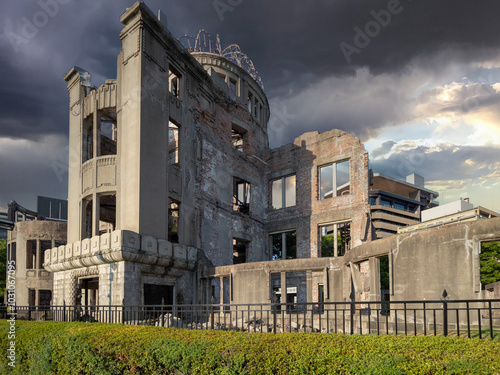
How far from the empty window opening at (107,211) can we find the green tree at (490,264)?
3060cm

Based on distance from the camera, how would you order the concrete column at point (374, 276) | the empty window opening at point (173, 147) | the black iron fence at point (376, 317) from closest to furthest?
the black iron fence at point (376, 317) < the concrete column at point (374, 276) < the empty window opening at point (173, 147)

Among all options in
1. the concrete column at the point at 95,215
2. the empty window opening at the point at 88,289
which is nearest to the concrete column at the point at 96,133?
the concrete column at the point at 95,215

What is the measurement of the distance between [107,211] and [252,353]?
22361 millimetres

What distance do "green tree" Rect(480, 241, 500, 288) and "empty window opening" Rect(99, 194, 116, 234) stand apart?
30597mm

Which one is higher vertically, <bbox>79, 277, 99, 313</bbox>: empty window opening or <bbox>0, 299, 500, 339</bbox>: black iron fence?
<bbox>0, 299, 500, 339</bbox>: black iron fence

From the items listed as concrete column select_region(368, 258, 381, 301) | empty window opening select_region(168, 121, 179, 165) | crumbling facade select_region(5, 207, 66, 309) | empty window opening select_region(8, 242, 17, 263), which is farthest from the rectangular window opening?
concrete column select_region(368, 258, 381, 301)

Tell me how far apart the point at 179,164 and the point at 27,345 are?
47.5ft

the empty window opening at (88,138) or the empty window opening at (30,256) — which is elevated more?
the empty window opening at (88,138)

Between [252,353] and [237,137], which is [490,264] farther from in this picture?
[252,353]

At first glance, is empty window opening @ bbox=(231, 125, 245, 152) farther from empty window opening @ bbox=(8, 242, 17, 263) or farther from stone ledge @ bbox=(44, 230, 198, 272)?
empty window opening @ bbox=(8, 242, 17, 263)

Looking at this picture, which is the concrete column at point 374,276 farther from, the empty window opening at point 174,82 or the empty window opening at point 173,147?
the empty window opening at point 174,82

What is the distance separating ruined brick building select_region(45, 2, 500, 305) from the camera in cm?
1789

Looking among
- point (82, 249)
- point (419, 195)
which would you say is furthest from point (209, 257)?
point (419, 195)

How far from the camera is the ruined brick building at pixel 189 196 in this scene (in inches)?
704
